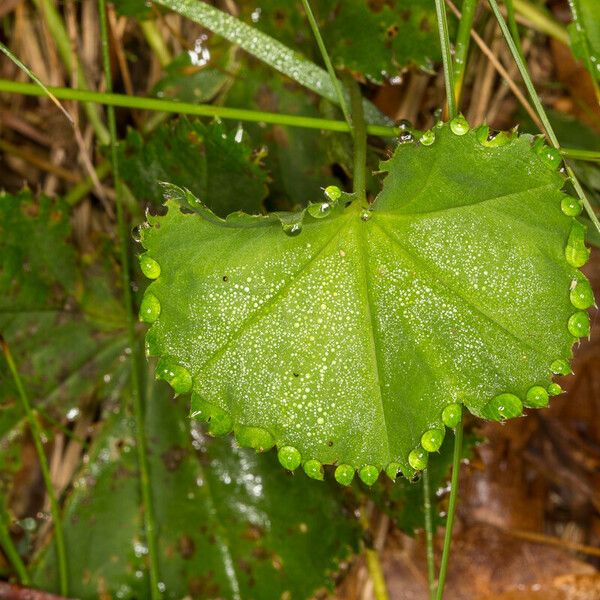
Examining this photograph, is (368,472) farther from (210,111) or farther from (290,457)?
(210,111)

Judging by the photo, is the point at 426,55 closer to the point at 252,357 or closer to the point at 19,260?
the point at 252,357

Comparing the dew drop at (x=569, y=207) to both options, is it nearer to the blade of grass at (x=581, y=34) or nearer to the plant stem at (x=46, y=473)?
the blade of grass at (x=581, y=34)

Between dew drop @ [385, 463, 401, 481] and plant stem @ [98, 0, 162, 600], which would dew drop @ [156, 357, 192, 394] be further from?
plant stem @ [98, 0, 162, 600]

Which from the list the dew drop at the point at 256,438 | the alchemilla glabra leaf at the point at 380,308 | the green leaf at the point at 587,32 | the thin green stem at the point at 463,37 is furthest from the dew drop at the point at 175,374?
the green leaf at the point at 587,32

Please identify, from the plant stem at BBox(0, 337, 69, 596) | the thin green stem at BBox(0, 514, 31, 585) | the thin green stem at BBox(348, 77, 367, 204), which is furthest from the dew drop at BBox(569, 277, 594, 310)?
the thin green stem at BBox(0, 514, 31, 585)

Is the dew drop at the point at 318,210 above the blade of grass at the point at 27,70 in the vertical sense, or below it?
below

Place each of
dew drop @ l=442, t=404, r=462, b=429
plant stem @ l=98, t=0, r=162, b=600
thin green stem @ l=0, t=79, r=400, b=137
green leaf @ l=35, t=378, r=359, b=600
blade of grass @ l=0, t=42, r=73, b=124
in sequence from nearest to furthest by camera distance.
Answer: dew drop @ l=442, t=404, r=462, b=429 < blade of grass @ l=0, t=42, r=73, b=124 < thin green stem @ l=0, t=79, r=400, b=137 < plant stem @ l=98, t=0, r=162, b=600 < green leaf @ l=35, t=378, r=359, b=600
